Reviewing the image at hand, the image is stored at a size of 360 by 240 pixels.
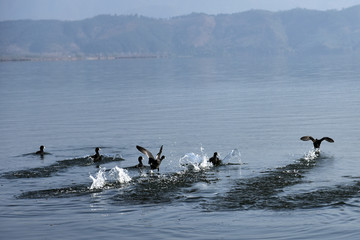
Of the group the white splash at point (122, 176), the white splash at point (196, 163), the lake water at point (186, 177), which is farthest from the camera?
the white splash at point (196, 163)

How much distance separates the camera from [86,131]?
1754 inches

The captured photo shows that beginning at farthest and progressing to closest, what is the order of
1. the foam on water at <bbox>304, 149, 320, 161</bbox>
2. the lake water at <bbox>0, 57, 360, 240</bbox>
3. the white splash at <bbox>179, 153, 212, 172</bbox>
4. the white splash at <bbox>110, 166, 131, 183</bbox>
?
the foam on water at <bbox>304, 149, 320, 161</bbox>
the white splash at <bbox>179, 153, 212, 172</bbox>
the white splash at <bbox>110, 166, 131, 183</bbox>
the lake water at <bbox>0, 57, 360, 240</bbox>

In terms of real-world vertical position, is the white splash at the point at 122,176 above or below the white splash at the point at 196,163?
below

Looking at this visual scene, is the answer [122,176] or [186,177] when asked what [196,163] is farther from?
[122,176]

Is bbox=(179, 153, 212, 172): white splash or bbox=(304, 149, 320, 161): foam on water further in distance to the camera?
bbox=(304, 149, 320, 161): foam on water

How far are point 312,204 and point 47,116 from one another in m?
38.0

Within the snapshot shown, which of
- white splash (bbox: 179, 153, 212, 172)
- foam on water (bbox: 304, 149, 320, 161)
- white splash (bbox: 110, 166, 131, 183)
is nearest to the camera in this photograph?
white splash (bbox: 110, 166, 131, 183)

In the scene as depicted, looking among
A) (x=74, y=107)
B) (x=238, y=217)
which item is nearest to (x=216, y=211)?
(x=238, y=217)

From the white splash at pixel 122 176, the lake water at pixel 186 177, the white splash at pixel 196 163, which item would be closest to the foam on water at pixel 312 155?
the lake water at pixel 186 177

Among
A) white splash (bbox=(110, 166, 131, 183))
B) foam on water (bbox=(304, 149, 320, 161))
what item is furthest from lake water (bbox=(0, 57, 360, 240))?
foam on water (bbox=(304, 149, 320, 161))

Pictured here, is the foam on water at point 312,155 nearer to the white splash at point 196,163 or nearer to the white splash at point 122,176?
the white splash at point 196,163

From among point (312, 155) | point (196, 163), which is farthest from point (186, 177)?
point (312, 155)

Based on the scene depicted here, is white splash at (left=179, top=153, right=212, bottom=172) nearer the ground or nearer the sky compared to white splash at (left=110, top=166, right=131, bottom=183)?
nearer the sky

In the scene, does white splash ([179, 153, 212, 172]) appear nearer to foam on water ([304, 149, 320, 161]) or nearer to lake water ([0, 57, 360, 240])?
lake water ([0, 57, 360, 240])
